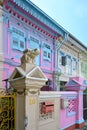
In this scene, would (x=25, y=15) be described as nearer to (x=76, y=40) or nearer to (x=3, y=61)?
(x=3, y=61)

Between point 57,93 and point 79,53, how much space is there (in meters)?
12.4

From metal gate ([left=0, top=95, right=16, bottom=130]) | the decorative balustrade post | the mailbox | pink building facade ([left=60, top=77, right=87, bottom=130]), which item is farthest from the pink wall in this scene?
metal gate ([left=0, top=95, right=16, bottom=130])

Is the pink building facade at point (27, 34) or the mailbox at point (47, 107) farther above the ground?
the pink building facade at point (27, 34)

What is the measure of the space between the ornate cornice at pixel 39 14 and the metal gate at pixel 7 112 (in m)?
5.50

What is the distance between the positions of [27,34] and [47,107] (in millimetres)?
5693

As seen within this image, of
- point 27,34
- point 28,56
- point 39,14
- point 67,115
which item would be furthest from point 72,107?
point 39,14

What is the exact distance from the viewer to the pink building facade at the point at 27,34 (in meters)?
10.2

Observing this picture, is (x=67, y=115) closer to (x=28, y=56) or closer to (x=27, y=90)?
(x=27, y=90)

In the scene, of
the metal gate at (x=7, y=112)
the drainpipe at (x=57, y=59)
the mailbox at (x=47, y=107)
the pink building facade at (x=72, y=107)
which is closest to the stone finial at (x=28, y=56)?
the metal gate at (x=7, y=112)

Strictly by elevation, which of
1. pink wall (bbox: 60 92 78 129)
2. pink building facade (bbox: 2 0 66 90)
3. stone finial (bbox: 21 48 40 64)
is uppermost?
pink building facade (bbox: 2 0 66 90)

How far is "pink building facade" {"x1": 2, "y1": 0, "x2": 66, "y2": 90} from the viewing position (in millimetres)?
10241

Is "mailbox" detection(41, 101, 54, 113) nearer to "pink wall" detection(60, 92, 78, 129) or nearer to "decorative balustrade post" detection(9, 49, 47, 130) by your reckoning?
"decorative balustrade post" detection(9, 49, 47, 130)

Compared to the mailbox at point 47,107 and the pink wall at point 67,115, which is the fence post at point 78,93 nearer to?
the pink wall at point 67,115

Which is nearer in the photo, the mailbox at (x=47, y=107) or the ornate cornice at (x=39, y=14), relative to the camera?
the mailbox at (x=47, y=107)
